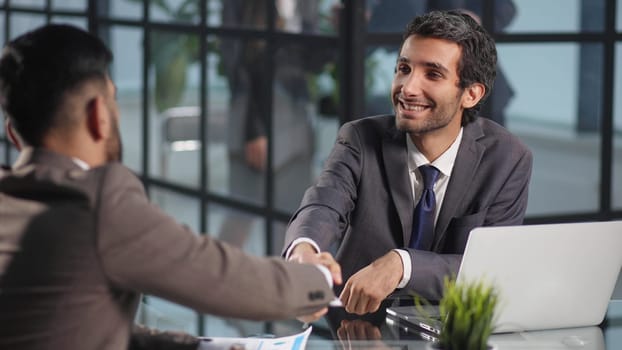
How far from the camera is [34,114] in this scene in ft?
5.56

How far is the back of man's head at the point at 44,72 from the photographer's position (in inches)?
66.2

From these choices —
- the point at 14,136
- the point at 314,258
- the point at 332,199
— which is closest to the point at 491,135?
the point at 332,199

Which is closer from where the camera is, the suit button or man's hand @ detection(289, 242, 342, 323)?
the suit button

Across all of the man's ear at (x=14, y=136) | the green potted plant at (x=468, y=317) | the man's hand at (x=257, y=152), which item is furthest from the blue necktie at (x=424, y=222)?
the man's hand at (x=257, y=152)

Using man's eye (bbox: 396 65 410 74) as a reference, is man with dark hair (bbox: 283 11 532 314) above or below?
below

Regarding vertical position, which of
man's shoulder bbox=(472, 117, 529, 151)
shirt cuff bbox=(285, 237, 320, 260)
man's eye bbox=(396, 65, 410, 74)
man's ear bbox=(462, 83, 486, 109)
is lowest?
shirt cuff bbox=(285, 237, 320, 260)

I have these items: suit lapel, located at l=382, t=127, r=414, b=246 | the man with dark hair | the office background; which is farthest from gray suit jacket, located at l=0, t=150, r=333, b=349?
the office background

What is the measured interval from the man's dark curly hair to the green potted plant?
3.66ft

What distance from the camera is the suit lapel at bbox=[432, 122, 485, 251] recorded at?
2.83m

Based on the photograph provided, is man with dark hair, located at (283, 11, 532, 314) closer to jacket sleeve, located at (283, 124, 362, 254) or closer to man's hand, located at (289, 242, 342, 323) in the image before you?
jacket sleeve, located at (283, 124, 362, 254)

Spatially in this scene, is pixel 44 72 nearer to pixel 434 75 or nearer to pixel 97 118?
pixel 97 118

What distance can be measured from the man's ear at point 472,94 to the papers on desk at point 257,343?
1.04 metres

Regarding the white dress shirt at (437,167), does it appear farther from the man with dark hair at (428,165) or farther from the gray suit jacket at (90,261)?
the gray suit jacket at (90,261)

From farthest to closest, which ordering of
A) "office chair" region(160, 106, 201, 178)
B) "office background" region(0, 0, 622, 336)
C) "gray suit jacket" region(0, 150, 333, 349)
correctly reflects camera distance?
1. "office chair" region(160, 106, 201, 178)
2. "office background" region(0, 0, 622, 336)
3. "gray suit jacket" region(0, 150, 333, 349)
